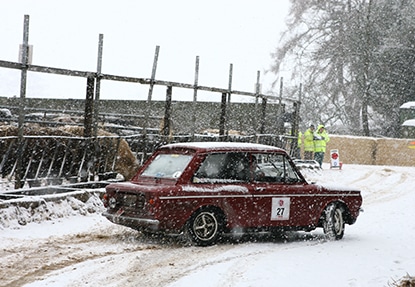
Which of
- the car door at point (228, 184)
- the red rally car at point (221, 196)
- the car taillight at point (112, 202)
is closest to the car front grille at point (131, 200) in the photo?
the red rally car at point (221, 196)

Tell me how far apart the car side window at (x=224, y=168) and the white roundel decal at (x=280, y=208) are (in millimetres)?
586

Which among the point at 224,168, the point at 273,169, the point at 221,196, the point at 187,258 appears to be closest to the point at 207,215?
the point at 221,196

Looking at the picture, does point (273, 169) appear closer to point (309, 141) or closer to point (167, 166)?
point (167, 166)

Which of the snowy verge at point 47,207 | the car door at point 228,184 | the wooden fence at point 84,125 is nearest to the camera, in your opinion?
the car door at point 228,184

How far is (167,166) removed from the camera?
11.4m

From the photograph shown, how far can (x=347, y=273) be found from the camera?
9.12 metres

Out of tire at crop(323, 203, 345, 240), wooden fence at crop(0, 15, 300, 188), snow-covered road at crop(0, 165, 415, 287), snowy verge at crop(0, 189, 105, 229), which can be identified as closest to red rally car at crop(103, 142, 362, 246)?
tire at crop(323, 203, 345, 240)

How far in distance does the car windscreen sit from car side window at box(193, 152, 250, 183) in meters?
0.26

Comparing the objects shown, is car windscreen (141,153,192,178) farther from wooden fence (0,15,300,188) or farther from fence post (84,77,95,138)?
fence post (84,77,95,138)

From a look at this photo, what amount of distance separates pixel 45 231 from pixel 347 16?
42.0 m

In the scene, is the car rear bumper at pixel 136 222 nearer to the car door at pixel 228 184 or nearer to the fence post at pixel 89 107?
the car door at pixel 228 184

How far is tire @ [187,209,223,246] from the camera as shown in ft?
35.3

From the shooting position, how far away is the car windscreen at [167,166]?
36.5ft

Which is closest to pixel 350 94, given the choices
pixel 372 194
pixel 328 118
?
pixel 328 118
